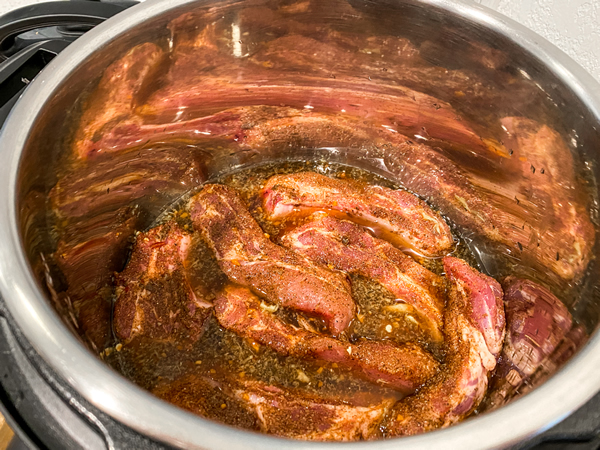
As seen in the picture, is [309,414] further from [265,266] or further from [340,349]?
[265,266]

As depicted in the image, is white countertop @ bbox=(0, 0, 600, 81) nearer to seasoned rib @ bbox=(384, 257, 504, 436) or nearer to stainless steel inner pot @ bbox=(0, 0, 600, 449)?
stainless steel inner pot @ bbox=(0, 0, 600, 449)

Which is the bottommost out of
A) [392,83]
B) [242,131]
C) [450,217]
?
[450,217]

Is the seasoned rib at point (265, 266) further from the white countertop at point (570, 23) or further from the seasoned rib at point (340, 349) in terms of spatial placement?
the white countertop at point (570, 23)

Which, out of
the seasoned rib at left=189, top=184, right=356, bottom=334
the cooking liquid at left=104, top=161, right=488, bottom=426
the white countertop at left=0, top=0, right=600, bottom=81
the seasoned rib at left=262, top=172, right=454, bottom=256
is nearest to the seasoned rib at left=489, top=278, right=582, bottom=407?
the cooking liquid at left=104, top=161, right=488, bottom=426

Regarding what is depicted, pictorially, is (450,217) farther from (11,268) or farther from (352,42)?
(11,268)

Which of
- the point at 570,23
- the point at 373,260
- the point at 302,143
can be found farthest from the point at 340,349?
the point at 570,23

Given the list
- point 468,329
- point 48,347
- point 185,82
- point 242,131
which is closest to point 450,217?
point 468,329

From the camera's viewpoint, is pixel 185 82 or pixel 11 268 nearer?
pixel 11 268

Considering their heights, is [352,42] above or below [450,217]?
above
